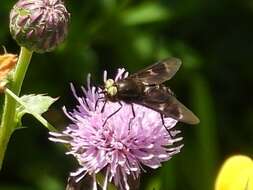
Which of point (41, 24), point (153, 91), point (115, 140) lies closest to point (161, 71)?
point (153, 91)

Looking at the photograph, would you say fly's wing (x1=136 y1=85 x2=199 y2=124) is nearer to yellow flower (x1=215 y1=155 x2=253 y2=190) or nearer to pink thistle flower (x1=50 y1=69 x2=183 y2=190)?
pink thistle flower (x1=50 y1=69 x2=183 y2=190)

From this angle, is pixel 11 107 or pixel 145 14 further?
pixel 145 14

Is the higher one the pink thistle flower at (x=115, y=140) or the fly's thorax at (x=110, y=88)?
the fly's thorax at (x=110, y=88)

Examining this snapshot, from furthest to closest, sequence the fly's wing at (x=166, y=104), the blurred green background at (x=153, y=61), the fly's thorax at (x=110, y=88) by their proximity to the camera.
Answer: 1. the blurred green background at (x=153, y=61)
2. the fly's thorax at (x=110, y=88)
3. the fly's wing at (x=166, y=104)

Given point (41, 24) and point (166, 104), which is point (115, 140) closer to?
point (166, 104)

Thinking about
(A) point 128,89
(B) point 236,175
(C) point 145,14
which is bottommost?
(B) point 236,175

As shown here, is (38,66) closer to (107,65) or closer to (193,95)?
(107,65)

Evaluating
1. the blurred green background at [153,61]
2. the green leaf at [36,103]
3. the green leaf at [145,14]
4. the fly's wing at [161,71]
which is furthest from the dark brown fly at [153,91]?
the green leaf at [145,14]

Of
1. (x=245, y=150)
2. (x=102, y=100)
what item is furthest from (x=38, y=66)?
(x=102, y=100)

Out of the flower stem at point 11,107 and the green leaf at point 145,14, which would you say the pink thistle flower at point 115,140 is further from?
the green leaf at point 145,14
